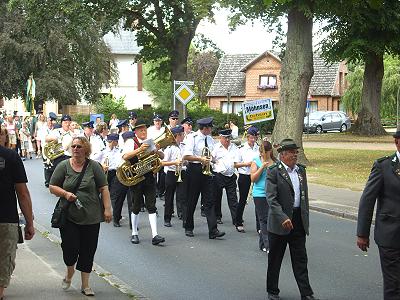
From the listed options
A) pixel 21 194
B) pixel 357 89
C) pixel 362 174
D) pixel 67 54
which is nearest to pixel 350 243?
pixel 21 194

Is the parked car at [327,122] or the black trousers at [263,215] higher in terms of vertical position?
the black trousers at [263,215]

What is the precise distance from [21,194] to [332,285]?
153 inches

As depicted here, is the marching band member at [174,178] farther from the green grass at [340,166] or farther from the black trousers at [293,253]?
the green grass at [340,166]

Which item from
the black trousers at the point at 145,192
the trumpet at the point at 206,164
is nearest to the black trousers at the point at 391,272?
the black trousers at the point at 145,192

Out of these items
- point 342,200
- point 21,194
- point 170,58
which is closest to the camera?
point 21,194

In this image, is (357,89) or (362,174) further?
(357,89)

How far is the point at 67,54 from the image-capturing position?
2099 inches

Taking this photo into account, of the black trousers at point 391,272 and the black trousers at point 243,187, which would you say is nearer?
the black trousers at point 391,272

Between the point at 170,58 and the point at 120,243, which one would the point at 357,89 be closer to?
the point at 170,58

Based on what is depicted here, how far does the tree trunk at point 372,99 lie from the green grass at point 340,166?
1078 centimetres

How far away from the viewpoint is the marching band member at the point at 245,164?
42.3ft

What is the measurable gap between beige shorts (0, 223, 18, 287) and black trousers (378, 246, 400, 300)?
313 cm

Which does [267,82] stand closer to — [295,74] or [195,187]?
[295,74]

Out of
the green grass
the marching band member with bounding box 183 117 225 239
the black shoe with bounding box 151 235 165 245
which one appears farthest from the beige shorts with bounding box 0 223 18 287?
the green grass
